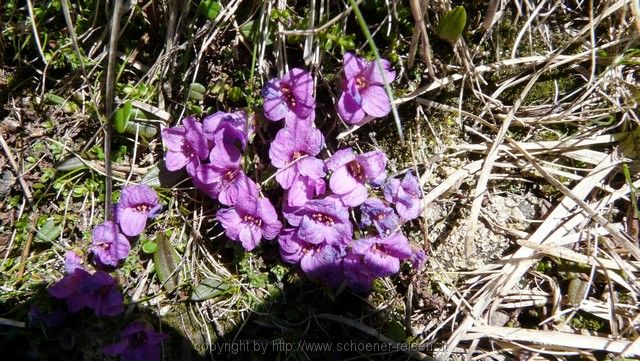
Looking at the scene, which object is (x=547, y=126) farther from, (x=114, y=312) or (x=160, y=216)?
(x=114, y=312)

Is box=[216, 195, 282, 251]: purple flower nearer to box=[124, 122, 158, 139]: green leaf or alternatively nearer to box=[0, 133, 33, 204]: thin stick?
box=[124, 122, 158, 139]: green leaf

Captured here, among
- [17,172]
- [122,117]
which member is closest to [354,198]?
[122,117]

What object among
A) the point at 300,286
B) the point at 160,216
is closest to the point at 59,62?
the point at 160,216

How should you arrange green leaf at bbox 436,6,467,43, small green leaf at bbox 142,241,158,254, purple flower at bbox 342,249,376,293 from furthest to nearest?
small green leaf at bbox 142,241,158,254 < purple flower at bbox 342,249,376,293 < green leaf at bbox 436,6,467,43

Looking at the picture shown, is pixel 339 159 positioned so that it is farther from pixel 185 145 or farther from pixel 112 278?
pixel 112 278

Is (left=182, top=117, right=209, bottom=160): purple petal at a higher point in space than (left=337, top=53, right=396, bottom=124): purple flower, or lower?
lower

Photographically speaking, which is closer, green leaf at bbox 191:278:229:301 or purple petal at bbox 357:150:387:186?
purple petal at bbox 357:150:387:186

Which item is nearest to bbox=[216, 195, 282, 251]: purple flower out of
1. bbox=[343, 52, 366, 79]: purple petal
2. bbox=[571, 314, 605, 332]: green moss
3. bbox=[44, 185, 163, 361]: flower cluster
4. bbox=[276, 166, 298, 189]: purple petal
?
bbox=[276, 166, 298, 189]: purple petal

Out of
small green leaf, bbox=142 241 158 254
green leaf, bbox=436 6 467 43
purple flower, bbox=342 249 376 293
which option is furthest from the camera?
small green leaf, bbox=142 241 158 254

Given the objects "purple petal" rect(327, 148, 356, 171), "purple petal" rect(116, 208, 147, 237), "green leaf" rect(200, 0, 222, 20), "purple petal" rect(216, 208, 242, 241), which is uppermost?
"green leaf" rect(200, 0, 222, 20)
